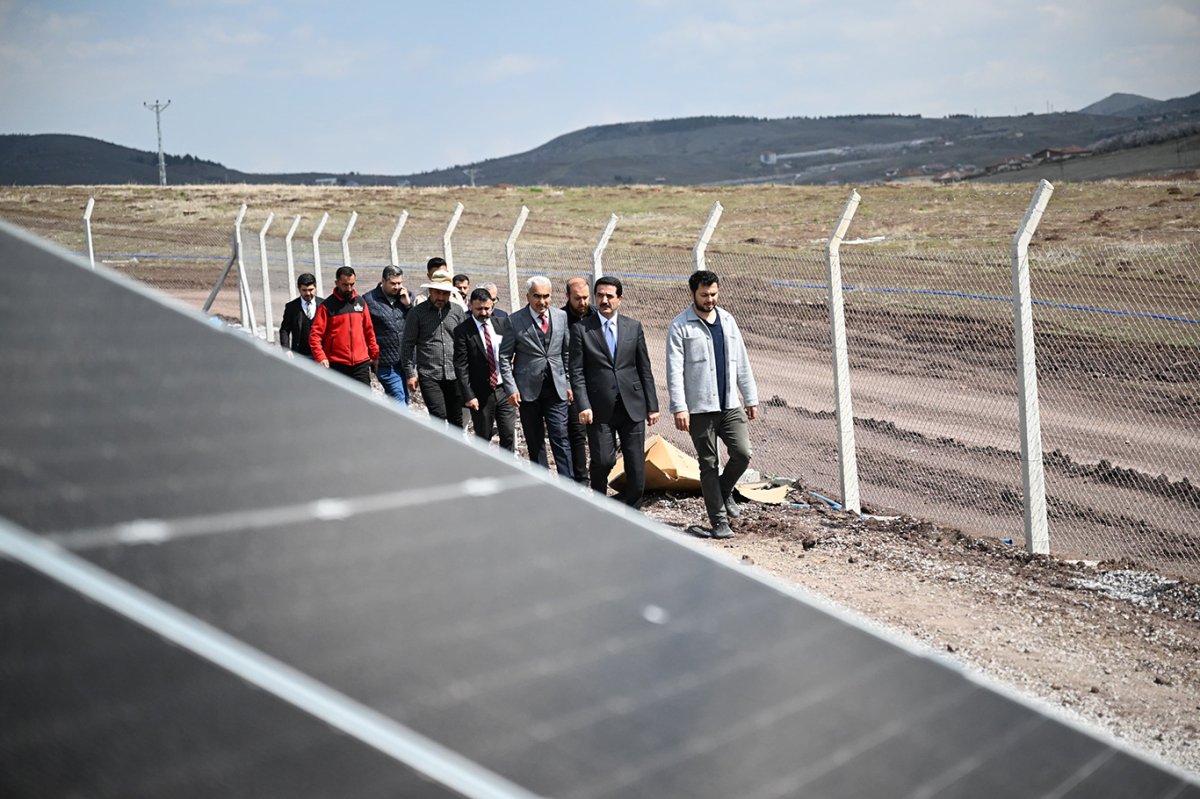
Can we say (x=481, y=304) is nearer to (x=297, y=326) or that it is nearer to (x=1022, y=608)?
(x=297, y=326)

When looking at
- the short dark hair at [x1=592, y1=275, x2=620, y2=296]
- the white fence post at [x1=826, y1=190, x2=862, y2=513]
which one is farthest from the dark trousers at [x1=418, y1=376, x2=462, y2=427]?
the white fence post at [x1=826, y1=190, x2=862, y2=513]

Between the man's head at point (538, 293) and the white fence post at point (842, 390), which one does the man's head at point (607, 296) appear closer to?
the man's head at point (538, 293)

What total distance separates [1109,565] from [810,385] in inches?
339

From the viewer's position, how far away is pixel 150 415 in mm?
1540

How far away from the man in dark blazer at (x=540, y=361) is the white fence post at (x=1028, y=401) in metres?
3.03

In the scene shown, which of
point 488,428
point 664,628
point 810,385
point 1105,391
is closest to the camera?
point 664,628

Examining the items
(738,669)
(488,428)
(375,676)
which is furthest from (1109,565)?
(375,676)

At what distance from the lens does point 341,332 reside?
10555mm

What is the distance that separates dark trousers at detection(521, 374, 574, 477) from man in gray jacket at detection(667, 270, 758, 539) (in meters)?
0.87

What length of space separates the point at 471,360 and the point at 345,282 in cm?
169

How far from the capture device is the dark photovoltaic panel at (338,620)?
1.31m

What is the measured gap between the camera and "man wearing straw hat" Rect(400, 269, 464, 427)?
9.59 meters

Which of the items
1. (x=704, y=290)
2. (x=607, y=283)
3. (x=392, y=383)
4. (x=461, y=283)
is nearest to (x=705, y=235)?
(x=607, y=283)

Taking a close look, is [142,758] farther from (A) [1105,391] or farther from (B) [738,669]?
(A) [1105,391]
